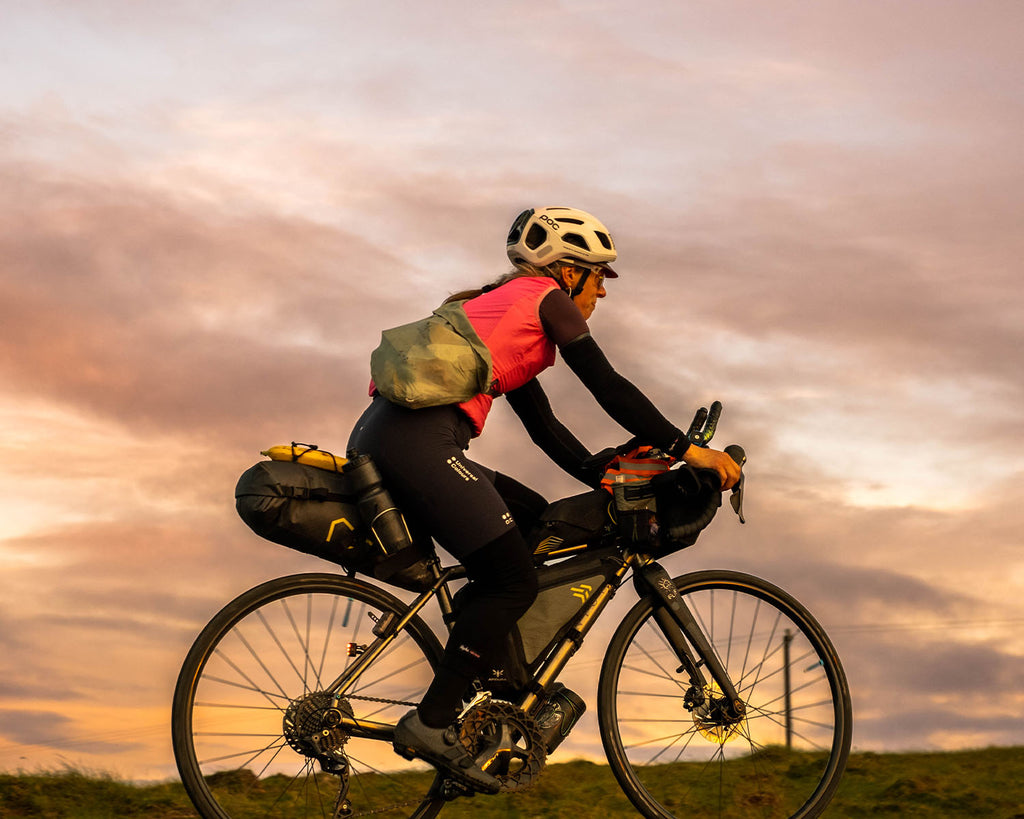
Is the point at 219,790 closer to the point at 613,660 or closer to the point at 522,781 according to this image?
the point at 522,781

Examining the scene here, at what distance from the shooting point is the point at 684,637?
6.43 m

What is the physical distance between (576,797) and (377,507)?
10.6 feet

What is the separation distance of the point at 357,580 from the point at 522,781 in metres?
1.28

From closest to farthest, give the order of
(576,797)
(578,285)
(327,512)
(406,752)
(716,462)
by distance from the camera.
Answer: (327,512) → (406,752) → (716,462) → (578,285) → (576,797)

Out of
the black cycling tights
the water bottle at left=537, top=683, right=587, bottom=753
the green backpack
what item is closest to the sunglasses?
the green backpack

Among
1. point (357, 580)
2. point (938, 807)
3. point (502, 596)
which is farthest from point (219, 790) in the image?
point (938, 807)

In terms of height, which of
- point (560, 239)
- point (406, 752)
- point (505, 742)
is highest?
point (560, 239)

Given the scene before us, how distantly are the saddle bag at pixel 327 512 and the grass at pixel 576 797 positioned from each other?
2362 millimetres

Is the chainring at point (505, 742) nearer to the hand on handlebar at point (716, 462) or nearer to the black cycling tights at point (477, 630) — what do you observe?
the black cycling tights at point (477, 630)

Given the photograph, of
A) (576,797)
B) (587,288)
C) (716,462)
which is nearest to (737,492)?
(716,462)

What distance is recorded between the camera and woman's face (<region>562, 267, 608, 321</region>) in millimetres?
6082

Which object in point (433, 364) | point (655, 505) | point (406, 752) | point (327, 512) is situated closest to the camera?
point (433, 364)

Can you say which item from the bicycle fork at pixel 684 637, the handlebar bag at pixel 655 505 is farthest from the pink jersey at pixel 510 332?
the bicycle fork at pixel 684 637

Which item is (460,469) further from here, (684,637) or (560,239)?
(684,637)
